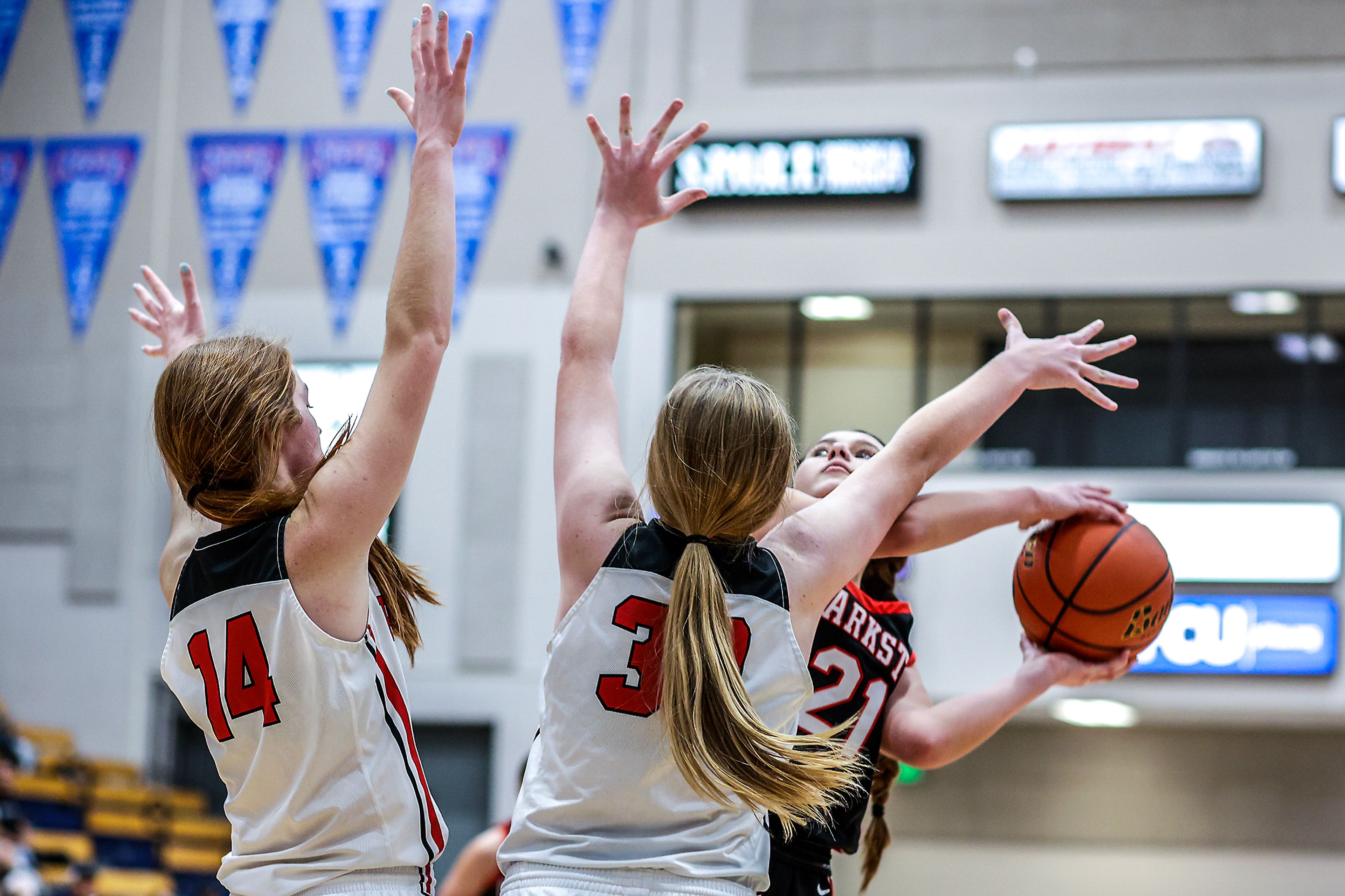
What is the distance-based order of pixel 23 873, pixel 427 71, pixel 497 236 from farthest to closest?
pixel 497 236 → pixel 23 873 → pixel 427 71

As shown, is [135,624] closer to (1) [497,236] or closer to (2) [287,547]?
(1) [497,236]

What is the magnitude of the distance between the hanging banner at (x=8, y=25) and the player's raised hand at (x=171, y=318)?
47.8 ft

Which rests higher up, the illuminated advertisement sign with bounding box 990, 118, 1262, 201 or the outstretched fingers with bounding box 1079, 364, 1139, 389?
the illuminated advertisement sign with bounding box 990, 118, 1262, 201

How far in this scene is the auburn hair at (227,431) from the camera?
2283 mm

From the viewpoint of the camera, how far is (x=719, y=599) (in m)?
2.14

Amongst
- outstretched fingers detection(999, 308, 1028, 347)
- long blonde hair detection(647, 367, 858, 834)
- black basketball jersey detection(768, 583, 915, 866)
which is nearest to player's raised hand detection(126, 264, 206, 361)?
long blonde hair detection(647, 367, 858, 834)

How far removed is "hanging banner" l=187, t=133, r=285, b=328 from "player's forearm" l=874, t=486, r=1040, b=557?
1283 cm

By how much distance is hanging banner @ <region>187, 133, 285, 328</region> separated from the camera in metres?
14.7

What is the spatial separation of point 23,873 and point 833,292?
28.8ft

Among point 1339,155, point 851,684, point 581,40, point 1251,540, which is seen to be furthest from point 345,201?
point 851,684

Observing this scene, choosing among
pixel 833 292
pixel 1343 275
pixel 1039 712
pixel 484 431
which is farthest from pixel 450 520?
pixel 1343 275

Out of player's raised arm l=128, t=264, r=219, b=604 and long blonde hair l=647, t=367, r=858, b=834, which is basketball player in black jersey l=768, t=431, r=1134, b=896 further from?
player's raised arm l=128, t=264, r=219, b=604

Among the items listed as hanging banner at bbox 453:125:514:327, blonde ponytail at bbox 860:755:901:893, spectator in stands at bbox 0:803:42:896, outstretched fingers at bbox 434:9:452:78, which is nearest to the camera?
outstretched fingers at bbox 434:9:452:78

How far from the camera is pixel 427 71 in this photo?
98.3 inches
